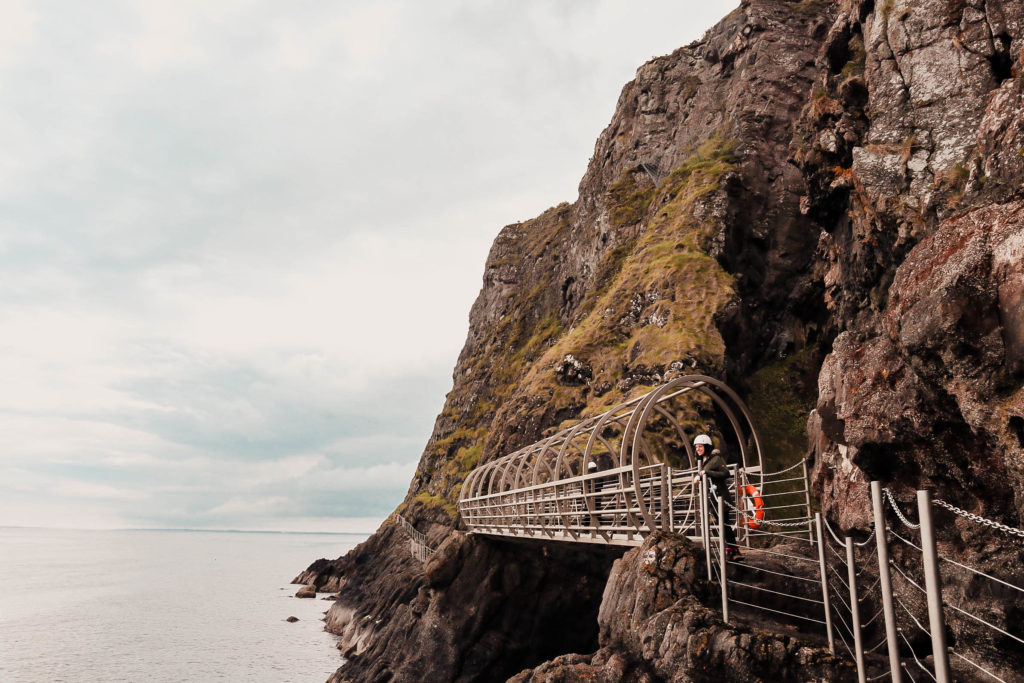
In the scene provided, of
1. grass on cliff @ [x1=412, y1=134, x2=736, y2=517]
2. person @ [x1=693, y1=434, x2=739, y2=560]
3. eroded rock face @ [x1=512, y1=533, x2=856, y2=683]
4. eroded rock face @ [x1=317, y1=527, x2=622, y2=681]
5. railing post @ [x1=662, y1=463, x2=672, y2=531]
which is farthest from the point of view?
grass on cliff @ [x1=412, y1=134, x2=736, y2=517]

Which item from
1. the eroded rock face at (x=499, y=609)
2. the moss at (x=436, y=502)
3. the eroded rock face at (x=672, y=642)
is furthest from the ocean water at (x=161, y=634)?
the eroded rock face at (x=672, y=642)

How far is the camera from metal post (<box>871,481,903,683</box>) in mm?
6027

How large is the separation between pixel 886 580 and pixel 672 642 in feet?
13.4

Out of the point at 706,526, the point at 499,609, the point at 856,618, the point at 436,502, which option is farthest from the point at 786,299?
the point at 436,502

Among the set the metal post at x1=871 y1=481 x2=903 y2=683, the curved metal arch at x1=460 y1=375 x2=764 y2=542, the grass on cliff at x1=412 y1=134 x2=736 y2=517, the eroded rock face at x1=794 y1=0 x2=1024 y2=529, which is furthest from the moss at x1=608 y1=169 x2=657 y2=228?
the metal post at x1=871 y1=481 x2=903 y2=683

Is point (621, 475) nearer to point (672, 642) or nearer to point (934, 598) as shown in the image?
point (672, 642)

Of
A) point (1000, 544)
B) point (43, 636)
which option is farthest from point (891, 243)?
point (43, 636)

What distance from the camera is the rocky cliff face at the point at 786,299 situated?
381 inches

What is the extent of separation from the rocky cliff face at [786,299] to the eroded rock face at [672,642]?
77 millimetres

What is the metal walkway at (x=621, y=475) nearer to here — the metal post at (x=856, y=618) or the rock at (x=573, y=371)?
the metal post at (x=856, y=618)

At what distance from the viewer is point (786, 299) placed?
3650cm

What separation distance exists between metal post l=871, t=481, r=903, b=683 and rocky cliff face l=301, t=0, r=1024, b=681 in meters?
2.68

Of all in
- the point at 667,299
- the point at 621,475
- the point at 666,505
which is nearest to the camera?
the point at 666,505

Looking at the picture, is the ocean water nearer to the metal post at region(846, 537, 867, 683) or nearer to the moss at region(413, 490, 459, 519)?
the moss at region(413, 490, 459, 519)
